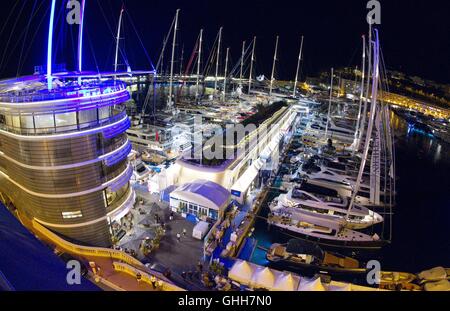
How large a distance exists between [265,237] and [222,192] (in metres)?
5.68

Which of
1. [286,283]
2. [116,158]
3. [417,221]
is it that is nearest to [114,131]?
[116,158]

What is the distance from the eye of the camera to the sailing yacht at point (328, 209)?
27486mm

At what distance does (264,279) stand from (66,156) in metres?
14.0

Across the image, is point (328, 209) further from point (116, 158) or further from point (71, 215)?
point (71, 215)

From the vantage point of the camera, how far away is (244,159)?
31.6m

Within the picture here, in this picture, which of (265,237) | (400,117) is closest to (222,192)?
(265,237)

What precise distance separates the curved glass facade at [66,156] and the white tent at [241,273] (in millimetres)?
8820

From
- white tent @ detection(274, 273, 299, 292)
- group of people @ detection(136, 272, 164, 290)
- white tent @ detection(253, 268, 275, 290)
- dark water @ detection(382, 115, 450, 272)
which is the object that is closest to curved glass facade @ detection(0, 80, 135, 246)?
group of people @ detection(136, 272, 164, 290)

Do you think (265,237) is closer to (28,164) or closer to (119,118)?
(119,118)

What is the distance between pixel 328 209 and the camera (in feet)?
90.8

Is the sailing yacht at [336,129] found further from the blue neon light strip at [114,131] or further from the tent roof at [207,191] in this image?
the blue neon light strip at [114,131]

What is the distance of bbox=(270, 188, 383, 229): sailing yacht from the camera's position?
90.2ft

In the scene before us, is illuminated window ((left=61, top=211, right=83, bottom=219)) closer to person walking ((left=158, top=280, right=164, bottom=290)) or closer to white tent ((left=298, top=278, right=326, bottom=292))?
person walking ((left=158, top=280, right=164, bottom=290))

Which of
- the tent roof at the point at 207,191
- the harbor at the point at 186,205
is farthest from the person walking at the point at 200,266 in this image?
the tent roof at the point at 207,191
